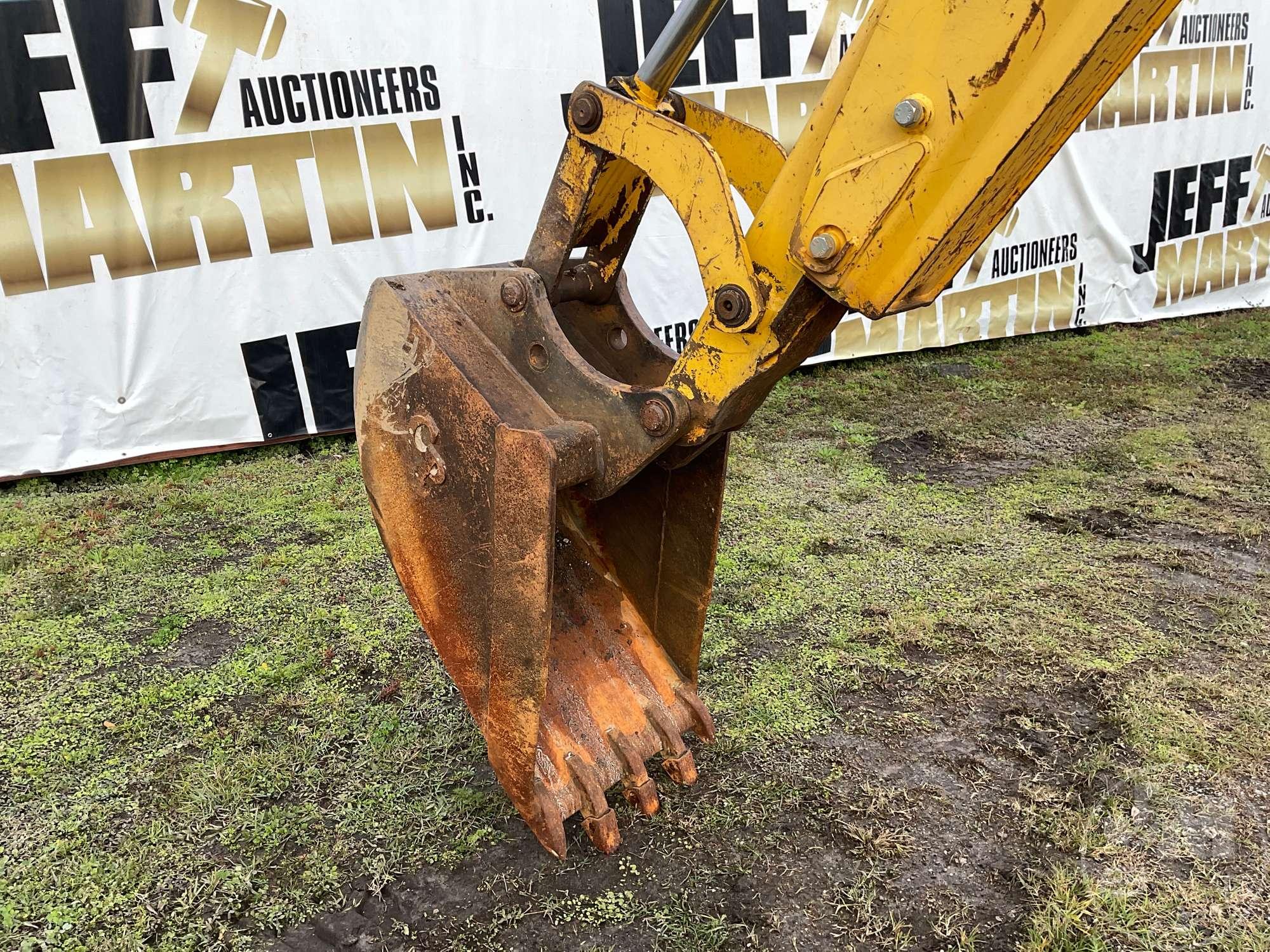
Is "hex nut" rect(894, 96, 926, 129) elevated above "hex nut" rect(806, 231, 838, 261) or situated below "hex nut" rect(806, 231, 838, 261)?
above

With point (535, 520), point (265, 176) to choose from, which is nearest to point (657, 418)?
point (535, 520)

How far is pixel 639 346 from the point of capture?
2.21 meters

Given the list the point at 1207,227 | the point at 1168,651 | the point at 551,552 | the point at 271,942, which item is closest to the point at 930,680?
the point at 1168,651

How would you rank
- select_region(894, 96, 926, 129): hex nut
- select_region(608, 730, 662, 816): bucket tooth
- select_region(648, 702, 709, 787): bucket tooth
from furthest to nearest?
select_region(648, 702, 709, 787): bucket tooth
select_region(608, 730, 662, 816): bucket tooth
select_region(894, 96, 926, 129): hex nut

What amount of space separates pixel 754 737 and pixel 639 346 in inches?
45.9

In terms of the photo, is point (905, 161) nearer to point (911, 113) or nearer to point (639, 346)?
point (911, 113)

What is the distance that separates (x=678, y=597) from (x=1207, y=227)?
7414mm

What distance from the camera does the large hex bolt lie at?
1830mm

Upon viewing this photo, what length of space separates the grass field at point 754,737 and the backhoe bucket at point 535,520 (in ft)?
0.82

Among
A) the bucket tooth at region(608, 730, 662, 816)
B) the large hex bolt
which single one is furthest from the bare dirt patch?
the large hex bolt

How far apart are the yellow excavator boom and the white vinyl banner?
11.0ft

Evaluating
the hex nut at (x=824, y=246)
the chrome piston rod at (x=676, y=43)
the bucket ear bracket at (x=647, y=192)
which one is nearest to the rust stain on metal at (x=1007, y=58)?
the hex nut at (x=824, y=246)

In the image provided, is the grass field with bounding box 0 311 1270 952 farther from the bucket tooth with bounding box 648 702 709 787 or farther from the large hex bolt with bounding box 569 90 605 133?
the large hex bolt with bounding box 569 90 605 133

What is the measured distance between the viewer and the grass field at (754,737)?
2000 millimetres
